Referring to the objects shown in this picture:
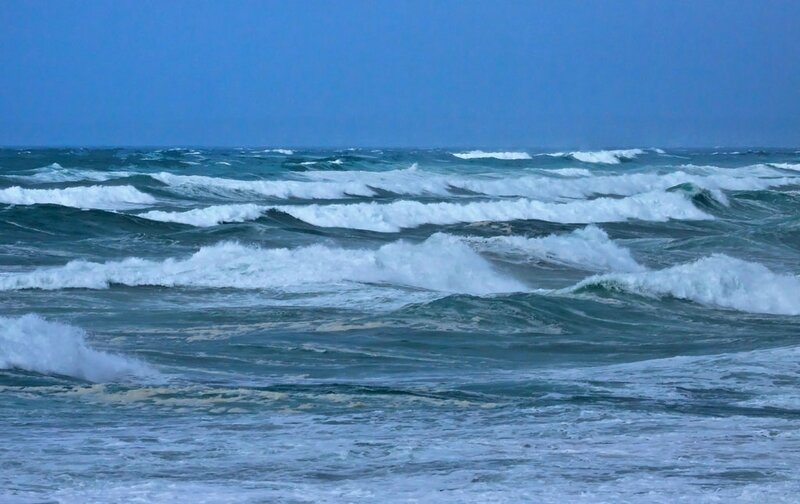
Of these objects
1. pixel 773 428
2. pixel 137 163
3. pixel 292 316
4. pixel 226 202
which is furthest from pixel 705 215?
pixel 137 163

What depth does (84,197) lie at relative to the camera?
106 feet

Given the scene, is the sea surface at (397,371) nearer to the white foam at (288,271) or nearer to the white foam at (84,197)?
the white foam at (288,271)

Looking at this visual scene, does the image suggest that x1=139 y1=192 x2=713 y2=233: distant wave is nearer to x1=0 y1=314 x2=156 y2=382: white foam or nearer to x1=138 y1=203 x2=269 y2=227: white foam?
x1=138 y1=203 x2=269 y2=227: white foam

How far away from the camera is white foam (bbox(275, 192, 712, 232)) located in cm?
2781

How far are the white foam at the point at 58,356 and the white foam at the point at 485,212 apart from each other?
707 inches

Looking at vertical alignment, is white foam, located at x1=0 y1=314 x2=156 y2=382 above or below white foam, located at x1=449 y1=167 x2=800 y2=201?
below

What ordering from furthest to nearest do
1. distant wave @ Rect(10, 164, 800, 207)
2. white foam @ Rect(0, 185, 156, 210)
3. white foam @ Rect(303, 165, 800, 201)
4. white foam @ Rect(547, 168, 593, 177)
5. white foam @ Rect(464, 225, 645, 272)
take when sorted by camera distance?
white foam @ Rect(547, 168, 593, 177) < white foam @ Rect(303, 165, 800, 201) < distant wave @ Rect(10, 164, 800, 207) < white foam @ Rect(0, 185, 156, 210) < white foam @ Rect(464, 225, 645, 272)

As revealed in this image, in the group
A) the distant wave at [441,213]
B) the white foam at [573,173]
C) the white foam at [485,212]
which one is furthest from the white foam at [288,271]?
the white foam at [573,173]

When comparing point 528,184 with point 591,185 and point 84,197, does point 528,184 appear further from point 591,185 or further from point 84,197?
point 84,197

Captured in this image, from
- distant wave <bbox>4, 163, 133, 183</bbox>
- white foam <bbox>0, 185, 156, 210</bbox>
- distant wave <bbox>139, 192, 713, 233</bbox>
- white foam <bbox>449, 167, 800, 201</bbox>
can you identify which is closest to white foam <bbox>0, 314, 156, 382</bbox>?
distant wave <bbox>139, 192, 713, 233</bbox>

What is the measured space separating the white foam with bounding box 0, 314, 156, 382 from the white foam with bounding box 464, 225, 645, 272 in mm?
10574

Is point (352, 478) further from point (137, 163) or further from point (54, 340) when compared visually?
point (137, 163)

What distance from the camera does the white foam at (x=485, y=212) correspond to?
91.2 ft

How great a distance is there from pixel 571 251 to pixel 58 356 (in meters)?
11.6
